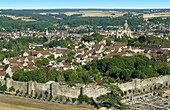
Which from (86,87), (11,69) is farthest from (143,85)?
(11,69)

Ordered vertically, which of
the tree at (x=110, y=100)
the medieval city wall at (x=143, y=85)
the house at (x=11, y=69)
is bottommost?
the house at (x=11, y=69)

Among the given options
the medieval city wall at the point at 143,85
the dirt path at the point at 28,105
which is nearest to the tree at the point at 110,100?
the dirt path at the point at 28,105

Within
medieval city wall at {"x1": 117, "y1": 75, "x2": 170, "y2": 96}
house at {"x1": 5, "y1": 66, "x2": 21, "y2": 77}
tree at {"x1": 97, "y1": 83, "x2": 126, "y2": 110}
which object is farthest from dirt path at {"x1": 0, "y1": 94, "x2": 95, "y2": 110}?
house at {"x1": 5, "y1": 66, "x2": 21, "y2": 77}

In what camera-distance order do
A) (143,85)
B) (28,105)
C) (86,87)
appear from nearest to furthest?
(28,105) < (86,87) < (143,85)

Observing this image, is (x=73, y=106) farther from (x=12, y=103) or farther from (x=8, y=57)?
(x=8, y=57)

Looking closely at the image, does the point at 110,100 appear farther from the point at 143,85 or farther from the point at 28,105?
the point at 143,85

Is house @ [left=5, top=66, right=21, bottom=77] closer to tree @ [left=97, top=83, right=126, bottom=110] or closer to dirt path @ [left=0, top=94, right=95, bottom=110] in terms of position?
dirt path @ [left=0, top=94, right=95, bottom=110]

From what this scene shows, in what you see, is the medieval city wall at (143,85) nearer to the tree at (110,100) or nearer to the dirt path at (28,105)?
the tree at (110,100)

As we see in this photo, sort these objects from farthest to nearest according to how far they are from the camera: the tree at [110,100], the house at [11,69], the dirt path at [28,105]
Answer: the house at [11,69] → the dirt path at [28,105] → the tree at [110,100]

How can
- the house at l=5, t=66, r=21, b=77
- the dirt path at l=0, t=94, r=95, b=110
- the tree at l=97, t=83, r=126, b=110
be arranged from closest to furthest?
1. the tree at l=97, t=83, r=126, b=110
2. the dirt path at l=0, t=94, r=95, b=110
3. the house at l=5, t=66, r=21, b=77

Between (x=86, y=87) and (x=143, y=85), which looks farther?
(x=143, y=85)

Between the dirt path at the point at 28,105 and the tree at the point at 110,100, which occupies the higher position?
the tree at the point at 110,100

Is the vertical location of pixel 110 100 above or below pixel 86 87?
below

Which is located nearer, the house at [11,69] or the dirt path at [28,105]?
the dirt path at [28,105]
